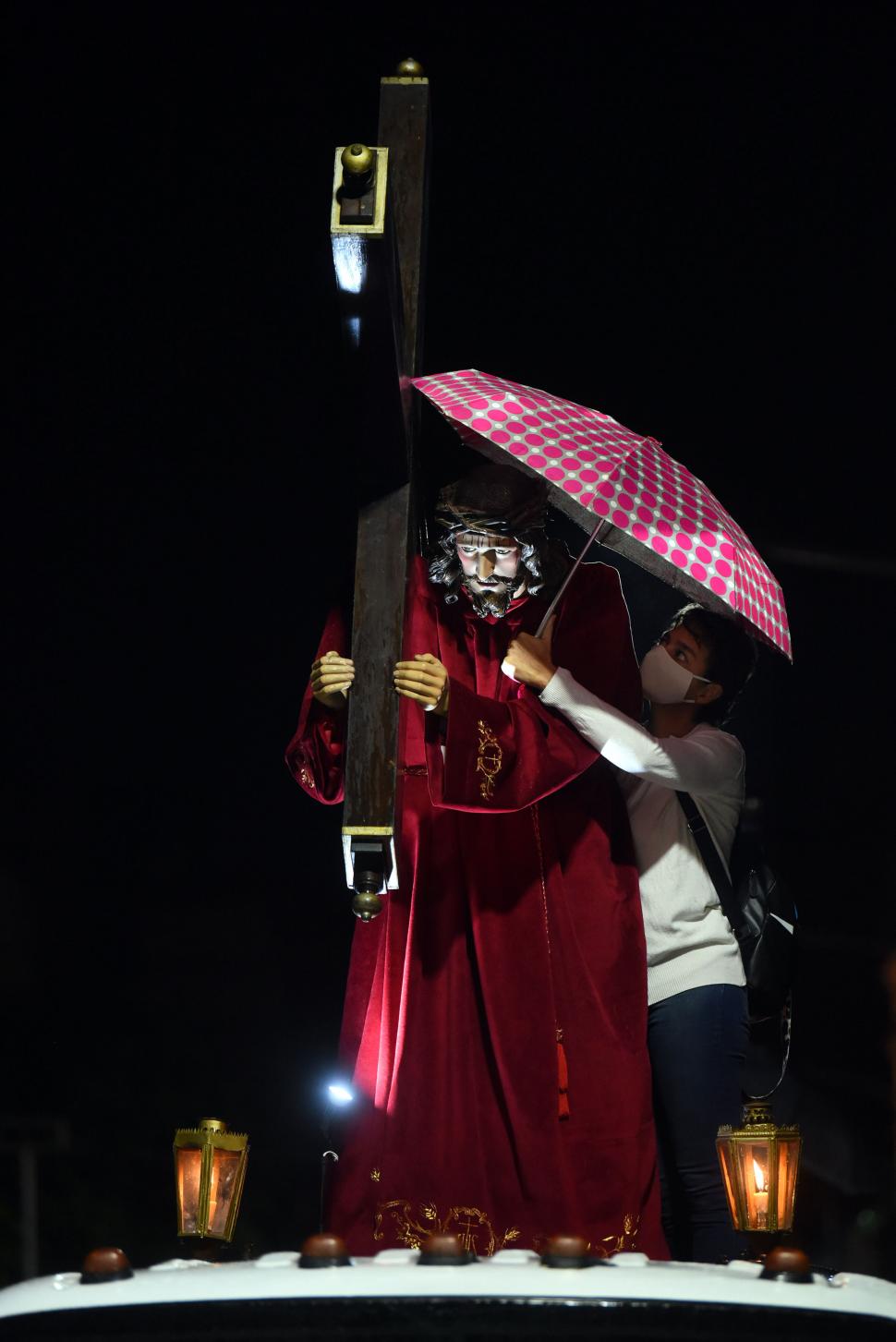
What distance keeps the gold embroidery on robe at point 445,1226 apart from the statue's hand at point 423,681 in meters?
1.00

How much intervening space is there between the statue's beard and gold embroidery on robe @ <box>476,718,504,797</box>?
1.23 feet

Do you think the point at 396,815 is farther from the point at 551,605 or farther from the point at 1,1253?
the point at 1,1253

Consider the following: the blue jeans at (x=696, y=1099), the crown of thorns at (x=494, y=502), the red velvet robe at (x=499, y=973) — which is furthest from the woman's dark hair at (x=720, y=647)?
the blue jeans at (x=696, y=1099)

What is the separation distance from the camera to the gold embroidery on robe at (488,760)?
329 centimetres

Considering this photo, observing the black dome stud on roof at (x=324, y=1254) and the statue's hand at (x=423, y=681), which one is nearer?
the black dome stud on roof at (x=324, y=1254)

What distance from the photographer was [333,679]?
336 cm

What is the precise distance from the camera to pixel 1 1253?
5.25 meters

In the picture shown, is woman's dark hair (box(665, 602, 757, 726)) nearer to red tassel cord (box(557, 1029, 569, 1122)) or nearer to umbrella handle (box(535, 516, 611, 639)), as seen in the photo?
umbrella handle (box(535, 516, 611, 639))

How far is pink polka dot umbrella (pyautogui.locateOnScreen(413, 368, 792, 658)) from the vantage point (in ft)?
10.7

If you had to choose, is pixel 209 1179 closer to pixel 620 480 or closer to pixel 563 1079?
pixel 563 1079

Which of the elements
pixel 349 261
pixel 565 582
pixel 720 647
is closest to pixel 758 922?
pixel 720 647

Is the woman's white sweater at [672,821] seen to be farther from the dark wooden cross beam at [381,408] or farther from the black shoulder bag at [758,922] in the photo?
the dark wooden cross beam at [381,408]

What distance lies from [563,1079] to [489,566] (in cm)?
112

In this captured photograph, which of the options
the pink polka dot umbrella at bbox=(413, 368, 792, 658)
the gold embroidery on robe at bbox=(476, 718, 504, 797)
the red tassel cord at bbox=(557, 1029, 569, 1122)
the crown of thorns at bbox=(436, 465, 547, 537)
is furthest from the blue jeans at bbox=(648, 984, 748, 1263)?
the crown of thorns at bbox=(436, 465, 547, 537)
